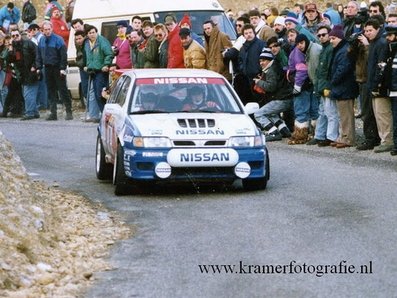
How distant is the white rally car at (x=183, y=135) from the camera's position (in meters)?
14.1

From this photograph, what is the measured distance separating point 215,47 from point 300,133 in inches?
121

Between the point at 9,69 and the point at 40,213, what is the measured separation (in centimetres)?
1856

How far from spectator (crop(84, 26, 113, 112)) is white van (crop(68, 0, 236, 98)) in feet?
5.15

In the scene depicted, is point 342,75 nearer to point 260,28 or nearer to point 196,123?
point 260,28

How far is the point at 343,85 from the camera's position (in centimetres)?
1933

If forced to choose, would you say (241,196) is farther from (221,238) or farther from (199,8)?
(199,8)

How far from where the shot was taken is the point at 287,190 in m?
14.6

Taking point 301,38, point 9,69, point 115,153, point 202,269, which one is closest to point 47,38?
point 9,69

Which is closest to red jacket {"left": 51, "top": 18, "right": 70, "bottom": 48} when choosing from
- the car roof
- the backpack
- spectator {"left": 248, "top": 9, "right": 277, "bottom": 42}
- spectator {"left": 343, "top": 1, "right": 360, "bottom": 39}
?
the backpack

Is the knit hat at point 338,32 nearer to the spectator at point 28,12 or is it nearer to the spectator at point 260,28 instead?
the spectator at point 260,28

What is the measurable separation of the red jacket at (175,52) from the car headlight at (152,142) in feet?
30.0

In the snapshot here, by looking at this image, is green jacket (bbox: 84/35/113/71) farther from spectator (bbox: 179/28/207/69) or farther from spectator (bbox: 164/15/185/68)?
spectator (bbox: 179/28/207/69)

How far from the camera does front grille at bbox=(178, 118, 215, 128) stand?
1435 cm

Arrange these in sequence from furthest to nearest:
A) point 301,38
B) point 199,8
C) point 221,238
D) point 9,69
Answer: point 9,69 → point 199,8 → point 301,38 → point 221,238
